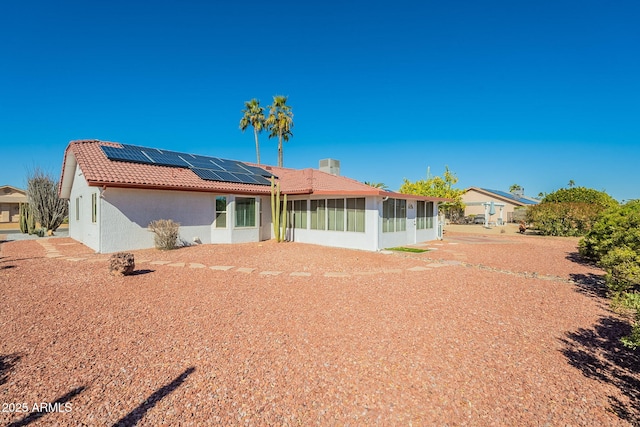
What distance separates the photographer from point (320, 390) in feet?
11.0

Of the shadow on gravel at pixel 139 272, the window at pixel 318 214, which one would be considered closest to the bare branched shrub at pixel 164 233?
the shadow on gravel at pixel 139 272

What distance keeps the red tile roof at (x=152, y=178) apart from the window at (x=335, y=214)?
66cm

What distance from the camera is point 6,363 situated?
381cm

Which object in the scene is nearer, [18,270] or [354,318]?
[354,318]

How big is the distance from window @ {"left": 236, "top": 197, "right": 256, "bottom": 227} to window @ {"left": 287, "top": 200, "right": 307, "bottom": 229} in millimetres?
1931

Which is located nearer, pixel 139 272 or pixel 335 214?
pixel 139 272

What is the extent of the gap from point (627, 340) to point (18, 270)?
13285mm

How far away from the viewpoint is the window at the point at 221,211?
1536cm

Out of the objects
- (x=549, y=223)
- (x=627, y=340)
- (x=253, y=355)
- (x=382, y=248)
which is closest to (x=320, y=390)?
(x=253, y=355)

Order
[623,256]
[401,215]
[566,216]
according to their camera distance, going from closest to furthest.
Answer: [623,256] < [401,215] < [566,216]

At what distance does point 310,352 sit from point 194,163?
14808 mm

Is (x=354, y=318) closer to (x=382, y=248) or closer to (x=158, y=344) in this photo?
(x=158, y=344)

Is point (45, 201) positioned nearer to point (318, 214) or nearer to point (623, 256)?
point (318, 214)

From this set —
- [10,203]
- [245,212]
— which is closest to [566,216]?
[245,212]
